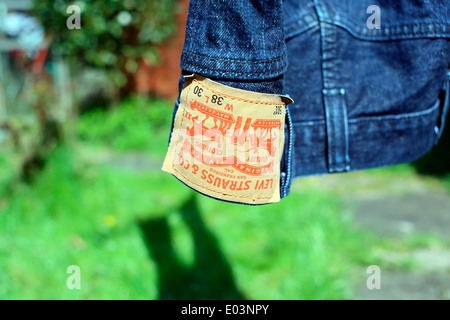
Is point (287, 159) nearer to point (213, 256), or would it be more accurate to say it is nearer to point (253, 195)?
point (253, 195)

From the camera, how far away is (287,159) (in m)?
1.14

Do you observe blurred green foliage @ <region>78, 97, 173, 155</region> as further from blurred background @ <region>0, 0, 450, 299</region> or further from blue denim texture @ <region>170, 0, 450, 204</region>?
blue denim texture @ <region>170, 0, 450, 204</region>

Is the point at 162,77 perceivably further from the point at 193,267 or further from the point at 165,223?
the point at 193,267

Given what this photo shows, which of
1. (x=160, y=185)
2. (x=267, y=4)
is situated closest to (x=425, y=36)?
(x=267, y=4)

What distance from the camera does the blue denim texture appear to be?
119cm

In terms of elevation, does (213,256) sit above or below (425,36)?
below

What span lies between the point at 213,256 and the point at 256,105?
2.18 meters

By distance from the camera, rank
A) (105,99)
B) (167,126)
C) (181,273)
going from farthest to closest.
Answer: (105,99) < (167,126) < (181,273)

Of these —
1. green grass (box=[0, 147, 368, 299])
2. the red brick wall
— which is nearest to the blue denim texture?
green grass (box=[0, 147, 368, 299])

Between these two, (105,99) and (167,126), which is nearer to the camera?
(167,126)

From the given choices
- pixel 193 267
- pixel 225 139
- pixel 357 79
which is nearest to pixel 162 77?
pixel 193 267

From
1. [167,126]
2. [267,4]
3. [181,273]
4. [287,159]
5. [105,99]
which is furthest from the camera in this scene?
[105,99]

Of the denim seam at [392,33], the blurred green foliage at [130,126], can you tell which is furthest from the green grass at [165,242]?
the denim seam at [392,33]

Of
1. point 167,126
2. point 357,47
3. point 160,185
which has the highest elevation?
point 357,47
